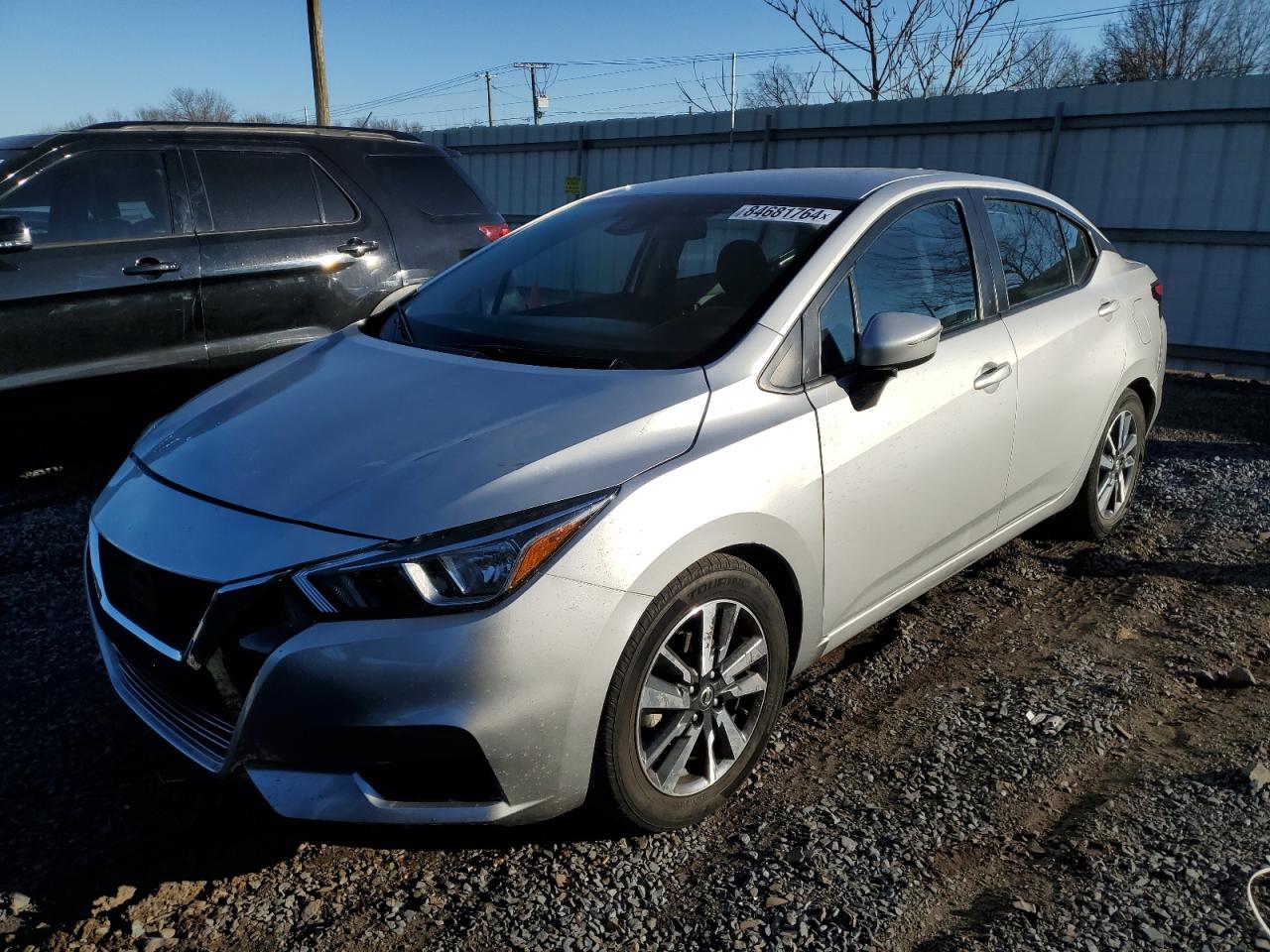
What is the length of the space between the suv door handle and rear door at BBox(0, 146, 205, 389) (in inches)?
Answer: 33.5

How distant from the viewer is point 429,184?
6.64 meters

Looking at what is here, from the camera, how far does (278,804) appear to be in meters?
2.23

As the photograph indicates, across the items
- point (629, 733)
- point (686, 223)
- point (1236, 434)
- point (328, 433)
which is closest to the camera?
point (629, 733)

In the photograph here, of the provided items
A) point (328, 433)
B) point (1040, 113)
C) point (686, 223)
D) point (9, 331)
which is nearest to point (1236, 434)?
point (1040, 113)

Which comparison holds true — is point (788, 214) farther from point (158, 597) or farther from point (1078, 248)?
point (158, 597)

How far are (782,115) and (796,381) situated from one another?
997cm

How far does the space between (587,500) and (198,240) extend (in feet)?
13.6

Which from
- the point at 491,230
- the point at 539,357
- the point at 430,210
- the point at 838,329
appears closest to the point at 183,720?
the point at 539,357

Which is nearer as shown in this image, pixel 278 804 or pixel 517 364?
pixel 278 804

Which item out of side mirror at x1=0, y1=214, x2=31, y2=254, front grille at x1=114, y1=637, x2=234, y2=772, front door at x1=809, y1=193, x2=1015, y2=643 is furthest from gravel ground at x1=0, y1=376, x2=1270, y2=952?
side mirror at x1=0, y1=214, x2=31, y2=254

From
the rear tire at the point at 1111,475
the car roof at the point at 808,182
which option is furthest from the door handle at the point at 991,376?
the rear tire at the point at 1111,475

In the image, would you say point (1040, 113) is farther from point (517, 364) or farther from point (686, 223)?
point (517, 364)

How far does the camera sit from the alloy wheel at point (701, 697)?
253 centimetres

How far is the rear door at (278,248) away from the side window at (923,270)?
11.8 feet
